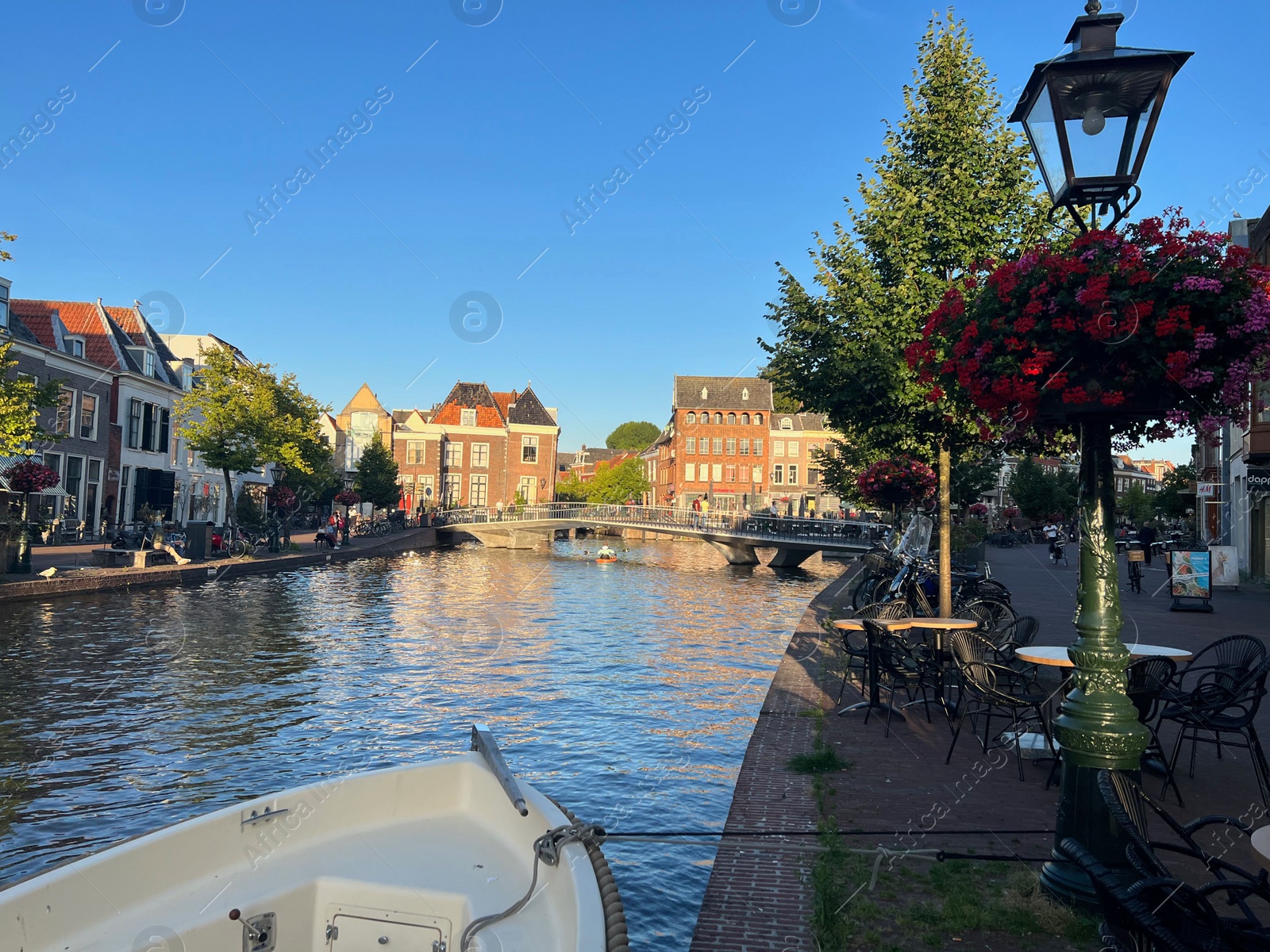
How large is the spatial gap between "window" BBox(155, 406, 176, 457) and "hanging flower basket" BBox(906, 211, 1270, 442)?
136 ft

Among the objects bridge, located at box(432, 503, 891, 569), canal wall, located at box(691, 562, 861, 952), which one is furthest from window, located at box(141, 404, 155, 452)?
canal wall, located at box(691, 562, 861, 952)

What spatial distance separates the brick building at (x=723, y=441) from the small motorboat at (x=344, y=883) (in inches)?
2789

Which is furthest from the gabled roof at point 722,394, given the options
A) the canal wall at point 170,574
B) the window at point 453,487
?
the canal wall at point 170,574

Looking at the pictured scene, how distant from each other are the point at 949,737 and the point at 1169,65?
552 cm

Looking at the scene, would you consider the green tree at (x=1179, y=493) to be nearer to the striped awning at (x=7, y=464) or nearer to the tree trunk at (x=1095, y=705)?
the tree trunk at (x=1095, y=705)

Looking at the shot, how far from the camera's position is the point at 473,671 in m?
13.2

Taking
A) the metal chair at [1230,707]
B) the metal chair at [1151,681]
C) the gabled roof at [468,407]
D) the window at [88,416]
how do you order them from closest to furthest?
the metal chair at [1230,707], the metal chair at [1151,681], the window at [88,416], the gabled roof at [468,407]

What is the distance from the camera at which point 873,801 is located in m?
6.02

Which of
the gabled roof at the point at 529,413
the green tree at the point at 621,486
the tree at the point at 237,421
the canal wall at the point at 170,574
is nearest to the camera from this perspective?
the canal wall at the point at 170,574

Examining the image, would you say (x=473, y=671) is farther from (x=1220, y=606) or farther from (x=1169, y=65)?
(x=1220, y=606)

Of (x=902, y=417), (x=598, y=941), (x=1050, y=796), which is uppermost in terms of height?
(x=902, y=417)

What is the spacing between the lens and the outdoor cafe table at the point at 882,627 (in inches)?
335

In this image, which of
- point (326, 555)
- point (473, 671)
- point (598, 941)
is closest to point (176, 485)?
point (326, 555)

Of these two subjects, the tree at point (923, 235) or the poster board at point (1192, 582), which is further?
the poster board at point (1192, 582)
